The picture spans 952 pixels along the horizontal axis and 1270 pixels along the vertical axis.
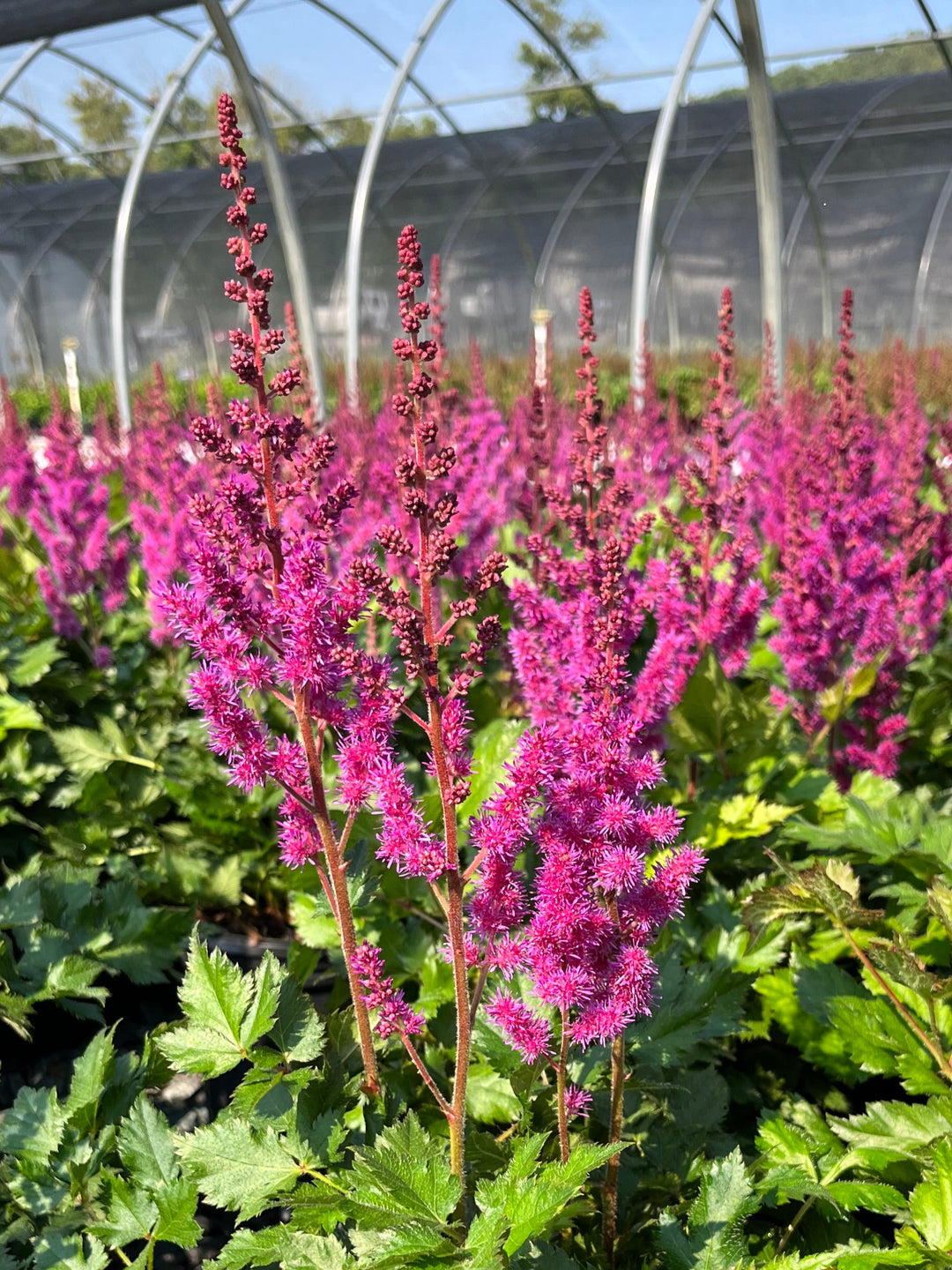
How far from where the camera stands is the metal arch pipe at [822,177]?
1371 centimetres

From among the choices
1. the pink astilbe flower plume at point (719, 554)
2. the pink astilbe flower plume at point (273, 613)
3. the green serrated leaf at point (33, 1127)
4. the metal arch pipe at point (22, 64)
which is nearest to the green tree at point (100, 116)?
the metal arch pipe at point (22, 64)

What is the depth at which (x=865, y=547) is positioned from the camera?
2.72 m

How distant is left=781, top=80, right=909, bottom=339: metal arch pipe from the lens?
45.0 feet

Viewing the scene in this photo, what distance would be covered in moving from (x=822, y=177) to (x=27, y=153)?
1186cm

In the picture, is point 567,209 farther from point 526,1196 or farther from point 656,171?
point 526,1196

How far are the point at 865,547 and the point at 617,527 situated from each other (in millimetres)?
1030

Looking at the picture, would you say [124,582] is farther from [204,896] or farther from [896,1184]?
[896,1184]

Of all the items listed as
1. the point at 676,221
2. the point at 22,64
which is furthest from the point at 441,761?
the point at 676,221

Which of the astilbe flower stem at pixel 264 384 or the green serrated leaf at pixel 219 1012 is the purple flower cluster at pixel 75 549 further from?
the astilbe flower stem at pixel 264 384

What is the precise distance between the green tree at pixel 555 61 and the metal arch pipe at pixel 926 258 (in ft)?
15.3

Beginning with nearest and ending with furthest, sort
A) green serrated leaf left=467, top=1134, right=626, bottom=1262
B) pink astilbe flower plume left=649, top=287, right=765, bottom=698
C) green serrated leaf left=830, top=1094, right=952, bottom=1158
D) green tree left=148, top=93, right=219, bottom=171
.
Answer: green serrated leaf left=467, top=1134, right=626, bottom=1262, green serrated leaf left=830, top=1094, right=952, bottom=1158, pink astilbe flower plume left=649, top=287, right=765, bottom=698, green tree left=148, top=93, right=219, bottom=171

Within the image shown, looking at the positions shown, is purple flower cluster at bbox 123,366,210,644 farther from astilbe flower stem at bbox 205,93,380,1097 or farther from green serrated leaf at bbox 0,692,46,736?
astilbe flower stem at bbox 205,93,380,1097

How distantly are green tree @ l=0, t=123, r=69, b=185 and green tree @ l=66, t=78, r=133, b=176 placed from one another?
0.71m

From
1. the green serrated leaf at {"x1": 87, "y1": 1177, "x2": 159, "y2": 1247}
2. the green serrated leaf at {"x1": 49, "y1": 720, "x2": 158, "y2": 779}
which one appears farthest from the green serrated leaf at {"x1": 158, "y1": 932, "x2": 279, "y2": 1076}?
the green serrated leaf at {"x1": 49, "y1": 720, "x2": 158, "y2": 779}
